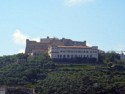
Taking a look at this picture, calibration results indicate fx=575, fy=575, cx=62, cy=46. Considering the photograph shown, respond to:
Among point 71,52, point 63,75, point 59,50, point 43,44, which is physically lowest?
point 63,75

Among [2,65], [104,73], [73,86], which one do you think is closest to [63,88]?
[73,86]

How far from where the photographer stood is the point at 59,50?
85.4 m

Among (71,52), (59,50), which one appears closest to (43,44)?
(59,50)

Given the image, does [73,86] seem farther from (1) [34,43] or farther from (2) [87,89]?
(1) [34,43]

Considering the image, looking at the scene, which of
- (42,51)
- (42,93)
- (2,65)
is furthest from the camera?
(42,51)

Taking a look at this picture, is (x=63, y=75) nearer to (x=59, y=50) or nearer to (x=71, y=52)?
(x=71, y=52)

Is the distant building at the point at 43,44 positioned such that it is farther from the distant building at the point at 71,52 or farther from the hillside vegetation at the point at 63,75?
the hillside vegetation at the point at 63,75

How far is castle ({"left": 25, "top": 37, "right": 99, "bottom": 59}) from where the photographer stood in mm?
85125

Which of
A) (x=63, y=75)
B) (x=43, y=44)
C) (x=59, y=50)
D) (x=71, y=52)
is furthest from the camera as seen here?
(x=43, y=44)

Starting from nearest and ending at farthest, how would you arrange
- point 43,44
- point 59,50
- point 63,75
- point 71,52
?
point 63,75, point 71,52, point 59,50, point 43,44

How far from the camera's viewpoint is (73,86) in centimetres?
6588

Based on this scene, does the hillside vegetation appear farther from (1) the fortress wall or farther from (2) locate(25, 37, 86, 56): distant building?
(1) the fortress wall

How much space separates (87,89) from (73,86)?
1.77m

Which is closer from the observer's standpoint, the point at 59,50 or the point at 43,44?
the point at 59,50
